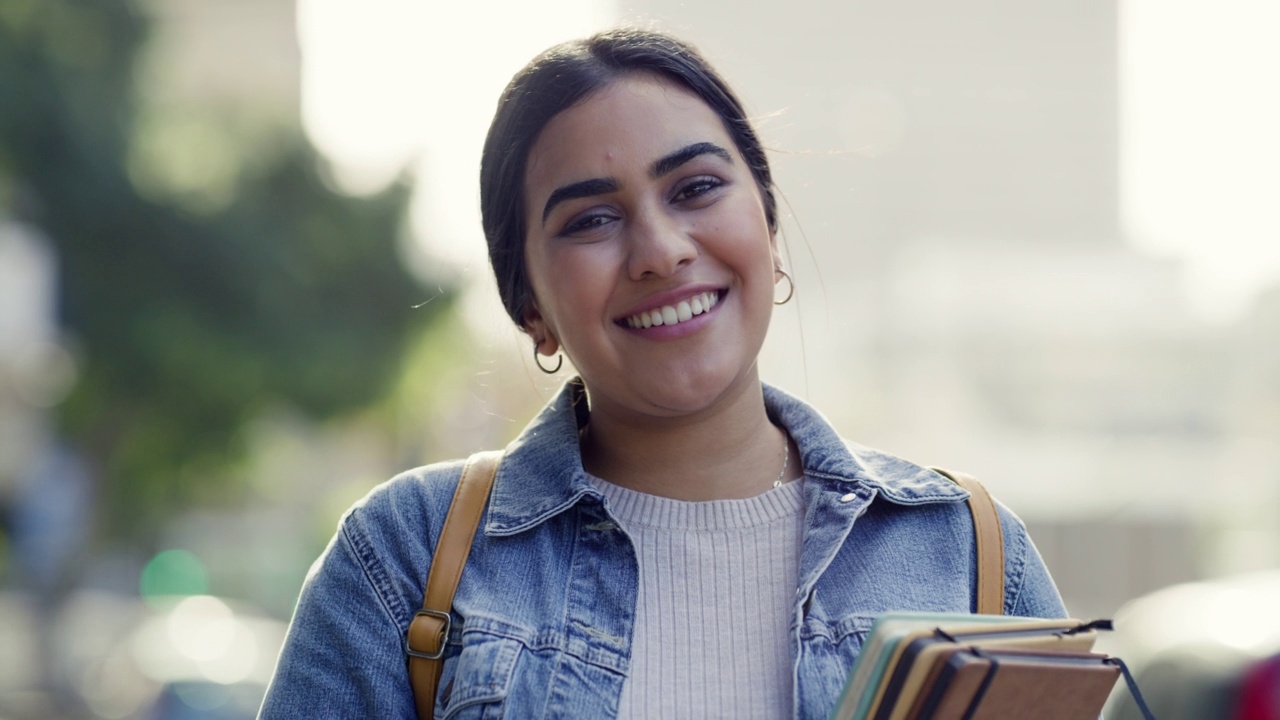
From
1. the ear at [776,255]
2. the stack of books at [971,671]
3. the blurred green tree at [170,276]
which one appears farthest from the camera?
the blurred green tree at [170,276]

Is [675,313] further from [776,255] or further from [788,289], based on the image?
A: [788,289]

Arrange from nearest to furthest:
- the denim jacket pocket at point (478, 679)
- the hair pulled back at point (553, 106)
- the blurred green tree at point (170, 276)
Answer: the denim jacket pocket at point (478, 679) < the hair pulled back at point (553, 106) < the blurred green tree at point (170, 276)

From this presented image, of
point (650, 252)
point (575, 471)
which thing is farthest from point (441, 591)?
point (650, 252)

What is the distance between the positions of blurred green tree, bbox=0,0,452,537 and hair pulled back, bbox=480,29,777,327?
1288cm

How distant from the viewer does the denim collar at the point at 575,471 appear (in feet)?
7.69

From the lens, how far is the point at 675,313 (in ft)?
7.45

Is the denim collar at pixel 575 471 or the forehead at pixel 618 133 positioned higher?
the forehead at pixel 618 133

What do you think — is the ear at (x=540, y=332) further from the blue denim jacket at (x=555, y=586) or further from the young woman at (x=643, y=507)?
the blue denim jacket at (x=555, y=586)

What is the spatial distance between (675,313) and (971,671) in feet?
2.71

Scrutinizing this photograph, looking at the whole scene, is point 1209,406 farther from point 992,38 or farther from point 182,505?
point 182,505

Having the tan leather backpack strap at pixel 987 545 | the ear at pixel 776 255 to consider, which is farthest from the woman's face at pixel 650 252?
the tan leather backpack strap at pixel 987 545

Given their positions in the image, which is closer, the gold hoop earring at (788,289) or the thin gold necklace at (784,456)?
the thin gold necklace at (784,456)

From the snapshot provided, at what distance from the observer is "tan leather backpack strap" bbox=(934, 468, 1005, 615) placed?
226 centimetres

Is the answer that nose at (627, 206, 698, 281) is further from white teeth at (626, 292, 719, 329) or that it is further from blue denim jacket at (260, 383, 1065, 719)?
blue denim jacket at (260, 383, 1065, 719)
